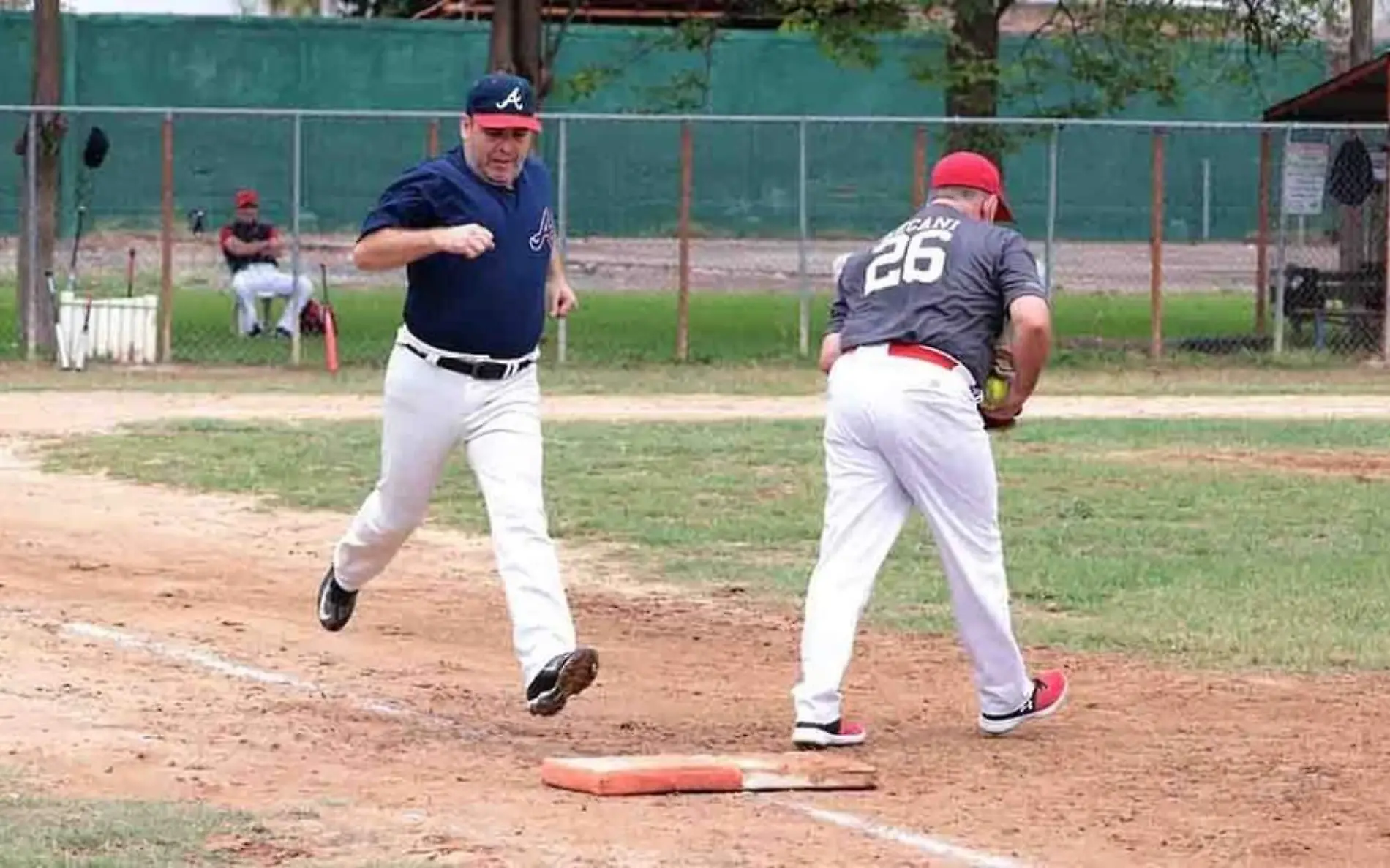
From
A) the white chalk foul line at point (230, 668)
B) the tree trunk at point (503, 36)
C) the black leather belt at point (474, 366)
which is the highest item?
the tree trunk at point (503, 36)

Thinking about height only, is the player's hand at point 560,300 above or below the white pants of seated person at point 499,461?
above

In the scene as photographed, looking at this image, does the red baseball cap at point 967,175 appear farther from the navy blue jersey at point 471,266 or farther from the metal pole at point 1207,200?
the metal pole at point 1207,200

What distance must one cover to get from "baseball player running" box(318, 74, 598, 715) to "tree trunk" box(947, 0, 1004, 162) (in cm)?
1931

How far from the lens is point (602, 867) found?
6934mm

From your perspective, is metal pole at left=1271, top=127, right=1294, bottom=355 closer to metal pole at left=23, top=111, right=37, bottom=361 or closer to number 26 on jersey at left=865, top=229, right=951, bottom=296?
metal pole at left=23, top=111, right=37, bottom=361

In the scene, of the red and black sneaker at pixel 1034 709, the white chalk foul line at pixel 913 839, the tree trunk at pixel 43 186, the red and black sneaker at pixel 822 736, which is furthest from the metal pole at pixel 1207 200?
A: the white chalk foul line at pixel 913 839

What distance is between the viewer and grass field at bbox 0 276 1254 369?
87.6 feet

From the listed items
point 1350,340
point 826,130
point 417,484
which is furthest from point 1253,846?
point 826,130

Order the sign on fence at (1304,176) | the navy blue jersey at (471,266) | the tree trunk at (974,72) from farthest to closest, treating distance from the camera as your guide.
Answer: the tree trunk at (974,72), the sign on fence at (1304,176), the navy blue jersey at (471,266)

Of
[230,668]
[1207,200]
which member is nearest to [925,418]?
[230,668]

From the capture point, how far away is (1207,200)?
37.8 m

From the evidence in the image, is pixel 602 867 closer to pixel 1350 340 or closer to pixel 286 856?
pixel 286 856

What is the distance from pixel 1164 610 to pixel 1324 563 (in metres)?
1.67

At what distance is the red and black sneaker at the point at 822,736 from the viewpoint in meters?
8.56
